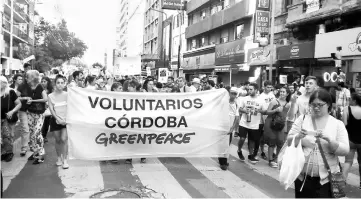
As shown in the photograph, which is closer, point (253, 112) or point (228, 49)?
point (253, 112)

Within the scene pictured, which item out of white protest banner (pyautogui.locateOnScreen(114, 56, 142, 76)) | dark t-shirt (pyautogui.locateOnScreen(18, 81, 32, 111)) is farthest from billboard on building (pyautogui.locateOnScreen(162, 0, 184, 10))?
dark t-shirt (pyautogui.locateOnScreen(18, 81, 32, 111))

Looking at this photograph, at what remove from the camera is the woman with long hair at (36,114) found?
681 centimetres

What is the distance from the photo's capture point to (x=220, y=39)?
1254 inches

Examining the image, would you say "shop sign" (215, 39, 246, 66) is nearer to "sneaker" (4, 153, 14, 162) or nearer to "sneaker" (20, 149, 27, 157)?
"sneaker" (20, 149, 27, 157)

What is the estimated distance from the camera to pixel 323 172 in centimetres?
319

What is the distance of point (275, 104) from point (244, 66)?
16999 millimetres

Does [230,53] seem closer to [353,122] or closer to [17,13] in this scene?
[353,122]

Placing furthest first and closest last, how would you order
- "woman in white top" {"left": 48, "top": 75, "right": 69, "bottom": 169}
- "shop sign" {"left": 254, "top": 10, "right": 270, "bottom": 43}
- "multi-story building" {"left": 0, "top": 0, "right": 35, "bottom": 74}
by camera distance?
"multi-story building" {"left": 0, "top": 0, "right": 35, "bottom": 74}
"shop sign" {"left": 254, "top": 10, "right": 270, "bottom": 43}
"woman in white top" {"left": 48, "top": 75, "right": 69, "bottom": 169}

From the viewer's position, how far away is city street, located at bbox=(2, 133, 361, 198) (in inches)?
201

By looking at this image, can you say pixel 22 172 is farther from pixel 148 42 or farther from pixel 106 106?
pixel 148 42

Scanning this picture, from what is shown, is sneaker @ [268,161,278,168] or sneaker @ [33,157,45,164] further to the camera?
sneaker @ [268,161,278,168]

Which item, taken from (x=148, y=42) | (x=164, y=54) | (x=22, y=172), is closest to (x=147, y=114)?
(x=22, y=172)

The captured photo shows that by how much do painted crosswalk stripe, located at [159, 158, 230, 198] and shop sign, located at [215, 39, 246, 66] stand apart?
1843 cm

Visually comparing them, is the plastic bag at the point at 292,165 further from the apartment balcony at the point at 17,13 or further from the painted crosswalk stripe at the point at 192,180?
the apartment balcony at the point at 17,13
